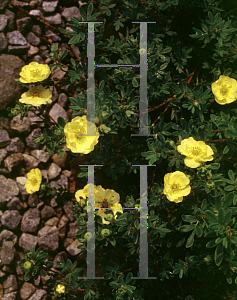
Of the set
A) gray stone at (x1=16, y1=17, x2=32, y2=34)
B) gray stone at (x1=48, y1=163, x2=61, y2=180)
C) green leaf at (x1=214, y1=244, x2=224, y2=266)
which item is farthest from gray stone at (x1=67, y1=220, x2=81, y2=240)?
gray stone at (x1=16, y1=17, x2=32, y2=34)

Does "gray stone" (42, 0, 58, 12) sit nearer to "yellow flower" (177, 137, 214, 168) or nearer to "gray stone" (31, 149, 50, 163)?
"gray stone" (31, 149, 50, 163)

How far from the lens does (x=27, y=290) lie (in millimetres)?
2891

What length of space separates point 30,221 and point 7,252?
0.37 m

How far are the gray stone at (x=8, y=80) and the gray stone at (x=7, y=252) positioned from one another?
56.2 inches

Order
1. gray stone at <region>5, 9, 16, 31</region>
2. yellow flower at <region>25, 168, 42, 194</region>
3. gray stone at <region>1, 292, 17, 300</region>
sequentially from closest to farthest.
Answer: yellow flower at <region>25, 168, 42, 194</region>
gray stone at <region>1, 292, 17, 300</region>
gray stone at <region>5, 9, 16, 31</region>

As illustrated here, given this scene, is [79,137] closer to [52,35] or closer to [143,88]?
[143,88]

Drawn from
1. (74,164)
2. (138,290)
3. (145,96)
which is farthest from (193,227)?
(74,164)

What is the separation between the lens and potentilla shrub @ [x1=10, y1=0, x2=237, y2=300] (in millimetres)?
2164

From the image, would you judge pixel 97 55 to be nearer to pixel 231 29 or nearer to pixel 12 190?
pixel 231 29

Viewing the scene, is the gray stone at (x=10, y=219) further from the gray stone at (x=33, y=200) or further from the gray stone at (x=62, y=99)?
the gray stone at (x=62, y=99)

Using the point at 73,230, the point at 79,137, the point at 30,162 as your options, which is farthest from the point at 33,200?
the point at 79,137

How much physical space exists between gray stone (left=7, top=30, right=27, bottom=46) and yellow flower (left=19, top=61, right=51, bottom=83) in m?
0.91

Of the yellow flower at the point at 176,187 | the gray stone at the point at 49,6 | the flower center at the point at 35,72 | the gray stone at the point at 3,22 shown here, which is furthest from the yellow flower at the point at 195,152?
the gray stone at the point at 3,22

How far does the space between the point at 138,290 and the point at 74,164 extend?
4.61 feet
